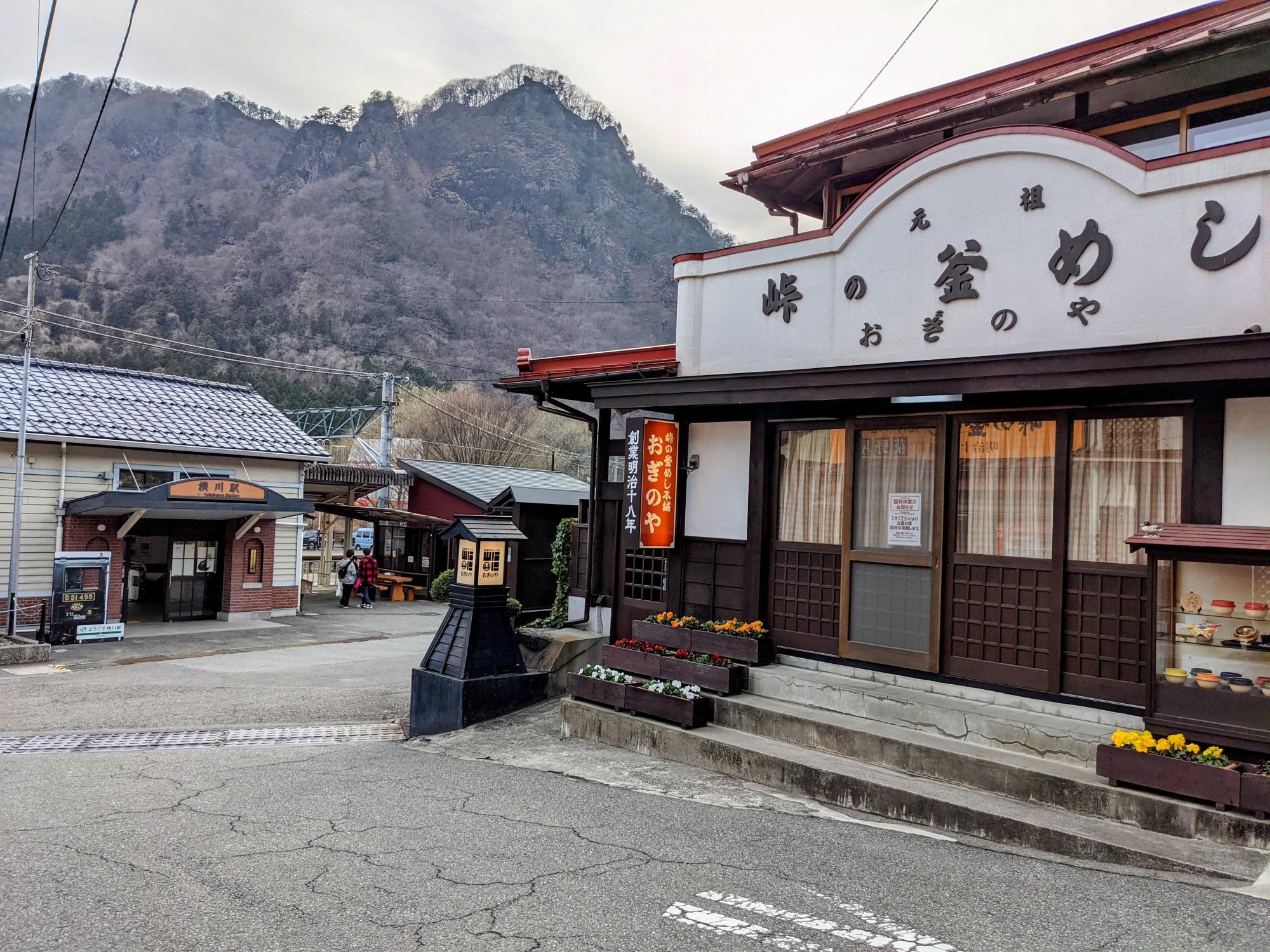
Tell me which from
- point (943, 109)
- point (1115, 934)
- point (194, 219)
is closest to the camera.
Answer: point (1115, 934)

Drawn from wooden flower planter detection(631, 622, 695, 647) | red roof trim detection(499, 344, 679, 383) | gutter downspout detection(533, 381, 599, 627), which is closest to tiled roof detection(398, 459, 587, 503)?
gutter downspout detection(533, 381, 599, 627)

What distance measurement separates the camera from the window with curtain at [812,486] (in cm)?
931

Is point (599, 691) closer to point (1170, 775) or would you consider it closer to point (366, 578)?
point (1170, 775)

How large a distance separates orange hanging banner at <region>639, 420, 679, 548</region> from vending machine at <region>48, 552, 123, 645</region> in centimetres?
1414

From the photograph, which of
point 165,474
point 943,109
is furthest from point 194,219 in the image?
point 943,109

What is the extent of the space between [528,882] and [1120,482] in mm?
5655

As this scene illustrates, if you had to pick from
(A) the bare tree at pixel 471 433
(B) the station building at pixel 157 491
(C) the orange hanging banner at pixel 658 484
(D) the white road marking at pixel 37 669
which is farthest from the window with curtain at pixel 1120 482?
(A) the bare tree at pixel 471 433

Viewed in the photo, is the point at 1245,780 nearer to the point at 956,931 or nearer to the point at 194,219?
the point at 956,931

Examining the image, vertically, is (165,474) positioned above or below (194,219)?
below

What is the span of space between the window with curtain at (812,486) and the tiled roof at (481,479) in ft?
52.6

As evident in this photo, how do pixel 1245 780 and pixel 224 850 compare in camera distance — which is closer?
pixel 1245 780

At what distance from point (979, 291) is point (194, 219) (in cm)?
10074

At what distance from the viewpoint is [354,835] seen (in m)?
6.35

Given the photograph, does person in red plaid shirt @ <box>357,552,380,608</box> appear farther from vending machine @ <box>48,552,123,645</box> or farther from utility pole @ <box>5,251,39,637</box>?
utility pole @ <box>5,251,39,637</box>
